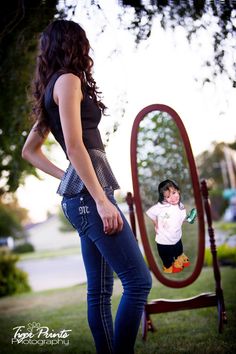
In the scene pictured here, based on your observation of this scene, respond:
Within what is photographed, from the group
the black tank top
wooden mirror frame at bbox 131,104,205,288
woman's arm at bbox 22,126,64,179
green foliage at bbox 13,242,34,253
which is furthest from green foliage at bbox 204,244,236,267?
green foliage at bbox 13,242,34,253

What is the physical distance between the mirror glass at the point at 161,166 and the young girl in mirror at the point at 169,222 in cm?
7

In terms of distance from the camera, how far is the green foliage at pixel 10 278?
16.3 feet

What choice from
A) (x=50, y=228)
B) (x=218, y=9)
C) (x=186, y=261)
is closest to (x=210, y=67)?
(x=218, y=9)

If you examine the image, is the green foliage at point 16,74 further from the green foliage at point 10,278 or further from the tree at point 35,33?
the green foliage at point 10,278

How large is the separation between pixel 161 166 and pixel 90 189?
0.75 m

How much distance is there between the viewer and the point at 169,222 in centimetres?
159

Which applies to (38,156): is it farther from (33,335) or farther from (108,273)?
Result: (33,335)

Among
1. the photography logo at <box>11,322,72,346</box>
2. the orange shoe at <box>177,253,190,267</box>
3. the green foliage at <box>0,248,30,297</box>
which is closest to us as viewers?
the orange shoe at <box>177,253,190,267</box>

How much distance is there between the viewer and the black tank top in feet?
4.17

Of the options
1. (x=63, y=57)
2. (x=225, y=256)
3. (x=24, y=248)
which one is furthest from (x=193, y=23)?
(x=24, y=248)

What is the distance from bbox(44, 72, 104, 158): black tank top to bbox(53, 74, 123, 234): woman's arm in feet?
0.24

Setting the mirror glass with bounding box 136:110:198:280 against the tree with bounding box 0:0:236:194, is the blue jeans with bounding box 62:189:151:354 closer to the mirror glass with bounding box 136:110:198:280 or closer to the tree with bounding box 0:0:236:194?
the mirror glass with bounding box 136:110:198:280

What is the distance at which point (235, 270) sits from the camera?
402cm

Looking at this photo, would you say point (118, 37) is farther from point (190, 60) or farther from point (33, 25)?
point (33, 25)
